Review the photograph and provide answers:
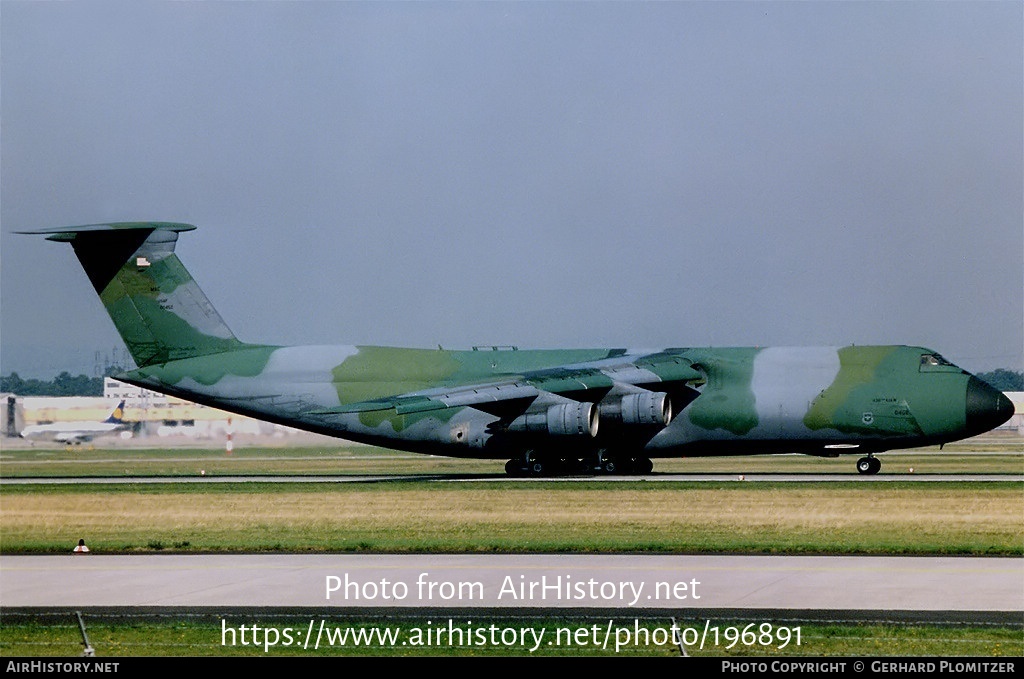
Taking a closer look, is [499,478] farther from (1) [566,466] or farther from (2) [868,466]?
(2) [868,466]

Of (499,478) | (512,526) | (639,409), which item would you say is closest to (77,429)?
(499,478)

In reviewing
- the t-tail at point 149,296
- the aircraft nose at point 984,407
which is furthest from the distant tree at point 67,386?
the aircraft nose at point 984,407

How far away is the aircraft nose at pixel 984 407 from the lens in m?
37.1

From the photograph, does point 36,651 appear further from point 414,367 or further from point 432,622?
point 414,367

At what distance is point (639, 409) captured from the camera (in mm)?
37500

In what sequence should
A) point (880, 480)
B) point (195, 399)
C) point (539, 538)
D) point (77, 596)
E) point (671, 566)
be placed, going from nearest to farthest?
point (77, 596), point (671, 566), point (539, 538), point (880, 480), point (195, 399)

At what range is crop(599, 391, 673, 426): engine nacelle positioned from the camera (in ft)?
123

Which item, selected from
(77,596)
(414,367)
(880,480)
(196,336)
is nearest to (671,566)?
(77,596)

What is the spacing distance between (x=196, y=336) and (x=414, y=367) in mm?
6626

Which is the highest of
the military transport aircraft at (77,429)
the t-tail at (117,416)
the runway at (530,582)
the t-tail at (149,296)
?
the t-tail at (149,296)

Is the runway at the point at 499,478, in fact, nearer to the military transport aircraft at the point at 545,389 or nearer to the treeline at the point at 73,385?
the military transport aircraft at the point at 545,389

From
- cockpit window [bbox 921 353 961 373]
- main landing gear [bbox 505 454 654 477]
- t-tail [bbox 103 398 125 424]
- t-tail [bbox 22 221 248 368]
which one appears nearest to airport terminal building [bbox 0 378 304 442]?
t-tail [bbox 103 398 125 424]

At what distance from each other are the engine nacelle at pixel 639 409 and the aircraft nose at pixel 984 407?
26.8 ft
